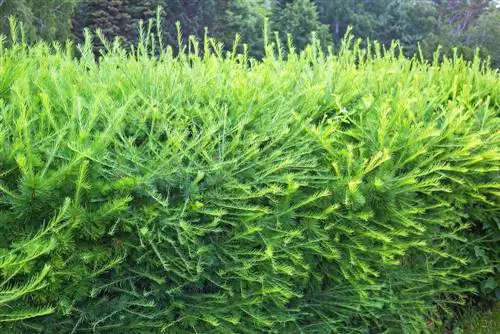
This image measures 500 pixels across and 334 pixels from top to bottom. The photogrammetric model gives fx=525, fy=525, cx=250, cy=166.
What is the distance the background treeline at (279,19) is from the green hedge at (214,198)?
15186 mm

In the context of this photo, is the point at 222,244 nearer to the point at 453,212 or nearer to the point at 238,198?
the point at 238,198

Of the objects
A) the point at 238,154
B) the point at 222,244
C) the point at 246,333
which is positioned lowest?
the point at 246,333

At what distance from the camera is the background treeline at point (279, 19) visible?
28.1m

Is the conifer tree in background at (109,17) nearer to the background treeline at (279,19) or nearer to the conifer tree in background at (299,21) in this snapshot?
the background treeline at (279,19)

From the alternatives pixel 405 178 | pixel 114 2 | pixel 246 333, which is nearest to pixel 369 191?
pixel 405 178

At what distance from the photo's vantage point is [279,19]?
4619cm

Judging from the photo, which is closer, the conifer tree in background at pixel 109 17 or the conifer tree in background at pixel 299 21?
the conifer tree in background at pixel 109 17

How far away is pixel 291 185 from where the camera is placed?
2.50m

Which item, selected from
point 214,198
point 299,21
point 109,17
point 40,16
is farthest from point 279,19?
point 214,198

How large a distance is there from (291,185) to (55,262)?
1.10 metres

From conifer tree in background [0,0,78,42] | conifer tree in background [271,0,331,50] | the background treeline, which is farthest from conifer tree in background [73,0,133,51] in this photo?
conifer tree in background [271,0,331,50]

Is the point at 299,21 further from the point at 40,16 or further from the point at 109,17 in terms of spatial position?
the point at 40,16

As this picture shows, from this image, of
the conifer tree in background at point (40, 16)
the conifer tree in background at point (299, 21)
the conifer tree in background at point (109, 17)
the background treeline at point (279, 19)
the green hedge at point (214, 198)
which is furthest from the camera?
the conifer tree in background at point (299, 21)

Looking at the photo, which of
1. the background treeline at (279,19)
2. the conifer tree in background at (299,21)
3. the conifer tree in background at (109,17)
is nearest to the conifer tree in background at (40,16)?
the background treeline at (279,19)
